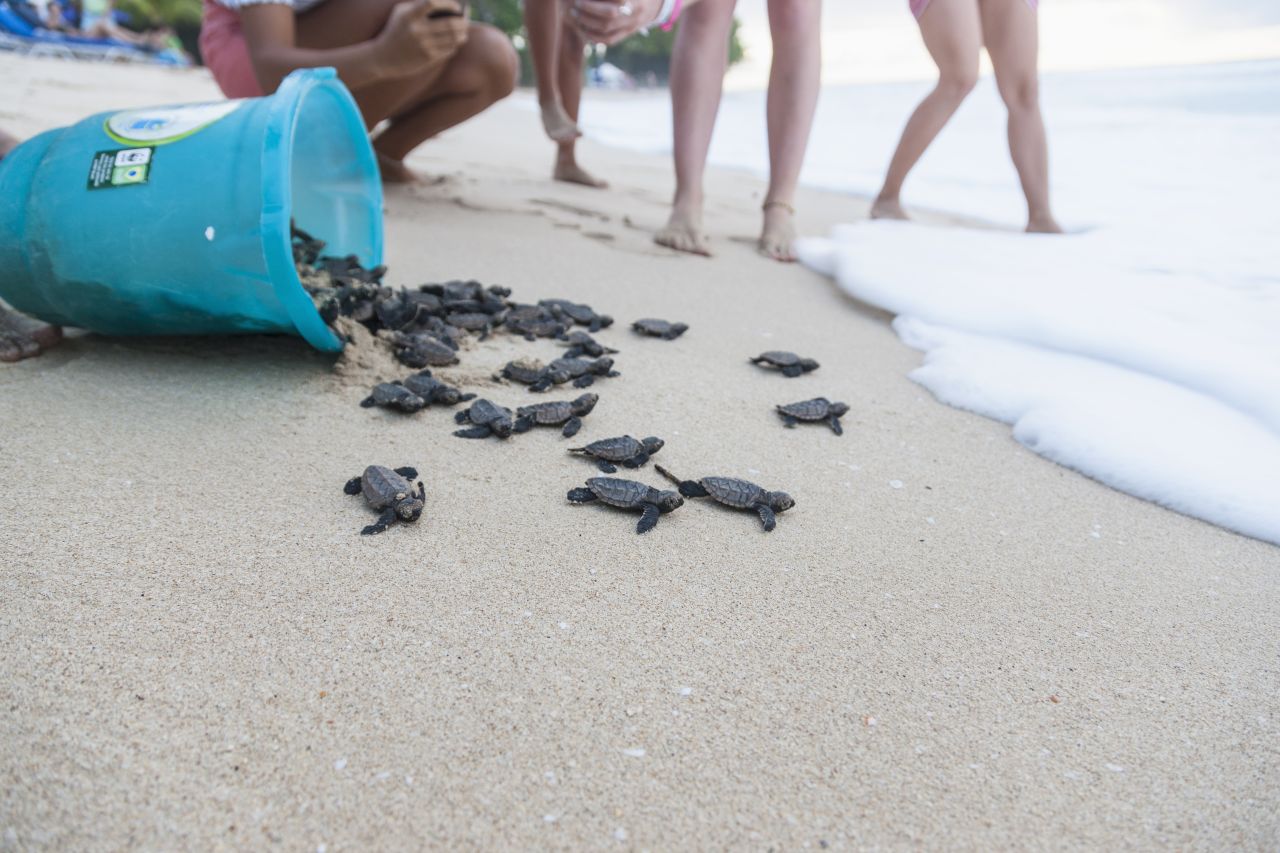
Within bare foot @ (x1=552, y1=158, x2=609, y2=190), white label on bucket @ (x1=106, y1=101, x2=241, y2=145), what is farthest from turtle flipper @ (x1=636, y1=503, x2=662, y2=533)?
bare foot @ (x1=552, y1=158, x2=609, y2=190)

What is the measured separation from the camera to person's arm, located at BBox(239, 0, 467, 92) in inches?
103

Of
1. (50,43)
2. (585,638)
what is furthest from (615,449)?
(50,43)

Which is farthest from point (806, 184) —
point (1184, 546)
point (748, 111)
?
point (748, 111)

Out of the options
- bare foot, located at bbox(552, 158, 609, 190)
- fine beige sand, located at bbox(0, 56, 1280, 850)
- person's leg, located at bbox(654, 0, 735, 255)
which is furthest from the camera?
bare foot, located at bbox(552, 158, 609, 190)

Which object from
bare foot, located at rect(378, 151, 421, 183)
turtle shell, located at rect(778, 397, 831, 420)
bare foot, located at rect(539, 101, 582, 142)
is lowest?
turtle shell, located at rect(778, 397, 831, 420)

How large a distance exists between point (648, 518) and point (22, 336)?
4.91 ft

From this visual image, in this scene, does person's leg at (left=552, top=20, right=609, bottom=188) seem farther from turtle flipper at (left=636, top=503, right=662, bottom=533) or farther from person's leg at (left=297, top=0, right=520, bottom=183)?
turtle flipper at (left=636, top=503, right=662, bottom=533)

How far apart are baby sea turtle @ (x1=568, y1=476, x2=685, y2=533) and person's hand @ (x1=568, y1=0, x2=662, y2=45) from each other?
130 cm

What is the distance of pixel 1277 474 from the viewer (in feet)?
5.27

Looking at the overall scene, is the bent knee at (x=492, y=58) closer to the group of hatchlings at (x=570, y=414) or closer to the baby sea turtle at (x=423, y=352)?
the group of hatchlings at (x=570, y=414)

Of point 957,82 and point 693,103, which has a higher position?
point 957,82

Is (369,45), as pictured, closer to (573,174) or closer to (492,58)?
(492,58)

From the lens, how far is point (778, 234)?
323cm

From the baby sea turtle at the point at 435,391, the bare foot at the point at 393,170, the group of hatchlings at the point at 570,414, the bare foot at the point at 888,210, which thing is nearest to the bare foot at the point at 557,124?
the bare foot at the point at 393,170
